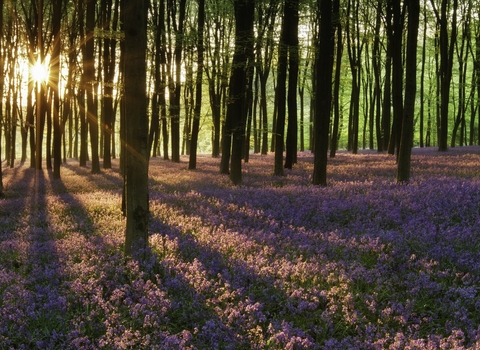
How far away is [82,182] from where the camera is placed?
2092cm

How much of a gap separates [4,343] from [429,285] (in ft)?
16.9

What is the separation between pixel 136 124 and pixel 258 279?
3.29 metres

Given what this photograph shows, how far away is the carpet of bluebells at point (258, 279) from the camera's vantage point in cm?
455

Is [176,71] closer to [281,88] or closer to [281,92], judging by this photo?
[281,88]

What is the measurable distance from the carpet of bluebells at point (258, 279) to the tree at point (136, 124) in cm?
49

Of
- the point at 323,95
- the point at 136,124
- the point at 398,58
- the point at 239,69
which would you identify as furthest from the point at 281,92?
the point at 136,124

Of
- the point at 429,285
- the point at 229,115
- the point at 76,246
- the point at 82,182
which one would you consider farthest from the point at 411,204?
the point at 82,182

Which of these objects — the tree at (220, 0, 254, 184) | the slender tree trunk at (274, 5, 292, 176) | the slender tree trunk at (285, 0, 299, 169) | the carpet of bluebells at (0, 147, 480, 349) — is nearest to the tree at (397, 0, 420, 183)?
the carpet of bluebells at (0, 147, 480, 349)

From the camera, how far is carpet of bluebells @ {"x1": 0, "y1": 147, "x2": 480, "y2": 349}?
4551 millimetres

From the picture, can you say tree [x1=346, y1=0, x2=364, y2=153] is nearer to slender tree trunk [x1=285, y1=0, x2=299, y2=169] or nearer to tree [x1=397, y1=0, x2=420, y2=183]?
slender tree trunk [x1=285, y1=0, x2=299, y2=169]

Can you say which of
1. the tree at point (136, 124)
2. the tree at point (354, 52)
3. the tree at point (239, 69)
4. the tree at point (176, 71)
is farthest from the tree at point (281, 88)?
the tree at point (136, 124)

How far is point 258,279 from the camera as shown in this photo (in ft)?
19.6

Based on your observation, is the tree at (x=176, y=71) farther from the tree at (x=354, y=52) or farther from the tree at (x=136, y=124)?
the tree at (x=136, y=124)

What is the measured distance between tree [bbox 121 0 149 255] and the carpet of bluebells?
0.49 m
